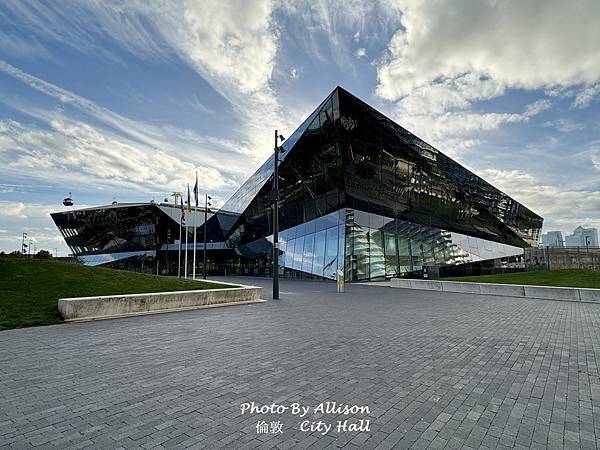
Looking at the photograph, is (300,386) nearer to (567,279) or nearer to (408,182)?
(567,279)

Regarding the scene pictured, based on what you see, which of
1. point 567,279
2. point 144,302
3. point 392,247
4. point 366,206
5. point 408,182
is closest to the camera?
point 144,302

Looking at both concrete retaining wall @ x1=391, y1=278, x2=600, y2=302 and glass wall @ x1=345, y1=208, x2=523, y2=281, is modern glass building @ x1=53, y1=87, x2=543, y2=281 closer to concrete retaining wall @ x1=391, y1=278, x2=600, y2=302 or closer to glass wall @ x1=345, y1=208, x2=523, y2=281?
glass wall @ x1=345, y1=208, x2=523, y2=281

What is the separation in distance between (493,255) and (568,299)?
29889mm

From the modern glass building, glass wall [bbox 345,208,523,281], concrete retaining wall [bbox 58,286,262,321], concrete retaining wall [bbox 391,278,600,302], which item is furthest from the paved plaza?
the modern glass building

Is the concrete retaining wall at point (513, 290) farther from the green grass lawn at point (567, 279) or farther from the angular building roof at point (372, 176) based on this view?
the angular building roof at point (372, 176)

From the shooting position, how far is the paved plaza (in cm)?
348

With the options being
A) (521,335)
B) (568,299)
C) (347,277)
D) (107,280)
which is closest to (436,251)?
(347,277)

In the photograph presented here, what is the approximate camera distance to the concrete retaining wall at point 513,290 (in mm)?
15438

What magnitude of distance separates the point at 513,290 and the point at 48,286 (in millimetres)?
22094

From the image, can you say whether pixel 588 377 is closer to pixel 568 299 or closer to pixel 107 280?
pixel 568 299

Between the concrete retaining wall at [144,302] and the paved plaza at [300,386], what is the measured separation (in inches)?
48.2

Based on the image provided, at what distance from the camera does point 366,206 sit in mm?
32344

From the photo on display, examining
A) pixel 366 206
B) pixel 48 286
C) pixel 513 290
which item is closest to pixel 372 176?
pixel 366 206

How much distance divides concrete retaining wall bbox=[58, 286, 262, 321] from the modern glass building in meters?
16.3
